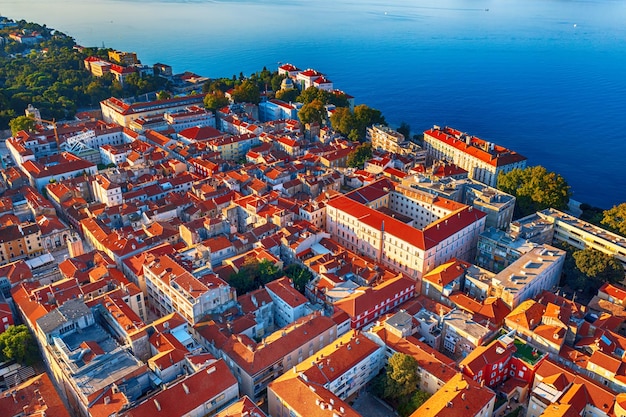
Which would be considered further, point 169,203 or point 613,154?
point 613,154

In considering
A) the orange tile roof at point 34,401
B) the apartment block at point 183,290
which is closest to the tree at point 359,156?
the apartment block at point 183,290

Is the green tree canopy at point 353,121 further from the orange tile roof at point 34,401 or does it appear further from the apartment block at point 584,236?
the orange tile roof at point 34,401

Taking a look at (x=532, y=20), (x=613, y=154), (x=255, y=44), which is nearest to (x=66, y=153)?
(x=613, y=154)

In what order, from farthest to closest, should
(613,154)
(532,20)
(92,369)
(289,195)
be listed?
(532,20), (613,154), (289,195), (92,369)

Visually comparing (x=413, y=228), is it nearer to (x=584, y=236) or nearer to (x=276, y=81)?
(x=584, y=236)

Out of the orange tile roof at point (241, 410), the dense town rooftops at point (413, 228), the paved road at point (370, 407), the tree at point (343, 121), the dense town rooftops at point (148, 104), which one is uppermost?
the dense town rooftops at point (148, 104)

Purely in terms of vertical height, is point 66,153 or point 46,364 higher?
point 66,153

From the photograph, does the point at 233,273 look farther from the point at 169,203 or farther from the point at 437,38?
the point at 437,38
